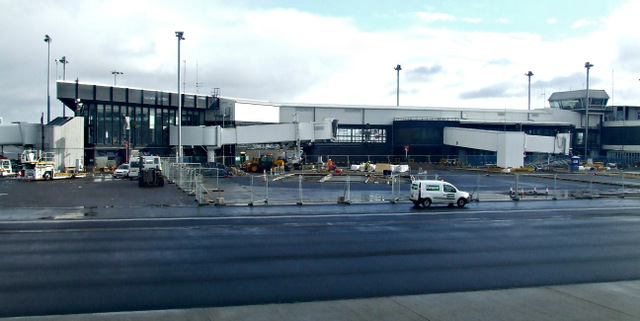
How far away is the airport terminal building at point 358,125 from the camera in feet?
227

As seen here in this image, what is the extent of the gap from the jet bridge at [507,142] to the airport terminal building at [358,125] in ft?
0.56

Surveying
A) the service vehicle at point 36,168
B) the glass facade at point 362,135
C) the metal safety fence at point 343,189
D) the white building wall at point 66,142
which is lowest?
the metal safety fence at point 343,189

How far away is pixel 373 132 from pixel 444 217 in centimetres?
6668

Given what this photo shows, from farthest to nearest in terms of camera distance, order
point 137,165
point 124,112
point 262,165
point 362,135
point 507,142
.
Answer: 1. point 362,135
2. point 507,142
3. point 124,112
4. point 262,165
5. point 137,165

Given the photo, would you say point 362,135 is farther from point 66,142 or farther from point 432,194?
point 432,194

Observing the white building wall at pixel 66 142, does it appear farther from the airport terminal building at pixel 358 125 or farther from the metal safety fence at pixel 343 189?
the metal safety fence at pixel 343 189

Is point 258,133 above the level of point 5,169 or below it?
above

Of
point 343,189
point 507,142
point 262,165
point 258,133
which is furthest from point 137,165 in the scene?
point 507,142

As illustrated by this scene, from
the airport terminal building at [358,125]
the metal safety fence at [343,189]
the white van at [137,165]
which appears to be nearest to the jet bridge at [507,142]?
the airport terminal building at [358,125]

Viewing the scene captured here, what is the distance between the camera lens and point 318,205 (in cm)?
3419

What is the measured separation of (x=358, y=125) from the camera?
93.4 metres

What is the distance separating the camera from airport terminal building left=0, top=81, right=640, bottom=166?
2726 inches

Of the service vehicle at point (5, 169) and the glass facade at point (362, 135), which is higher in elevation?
the glass facade at point (362, 135)

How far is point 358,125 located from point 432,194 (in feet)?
198
